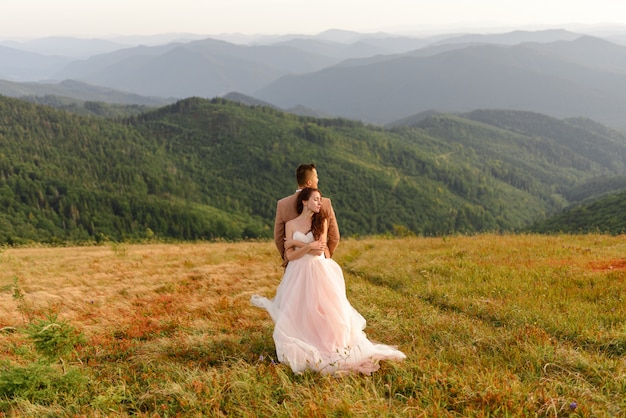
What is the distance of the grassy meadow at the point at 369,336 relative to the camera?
16.6 ft

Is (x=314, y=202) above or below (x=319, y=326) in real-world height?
above

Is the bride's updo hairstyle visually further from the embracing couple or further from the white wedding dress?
the white wedding dress

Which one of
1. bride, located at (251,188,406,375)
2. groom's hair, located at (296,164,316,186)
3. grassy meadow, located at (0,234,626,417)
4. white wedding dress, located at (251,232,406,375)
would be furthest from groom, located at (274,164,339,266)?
grassy meadow, located at (0,234,626,417)

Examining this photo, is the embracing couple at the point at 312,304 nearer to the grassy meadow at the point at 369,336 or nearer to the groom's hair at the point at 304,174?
the groom's hair at the point at 304,174

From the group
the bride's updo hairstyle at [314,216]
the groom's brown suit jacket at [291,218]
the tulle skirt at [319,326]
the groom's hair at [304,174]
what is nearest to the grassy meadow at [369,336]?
the tulle skirt at [319,326]

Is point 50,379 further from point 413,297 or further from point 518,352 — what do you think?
point 413,297

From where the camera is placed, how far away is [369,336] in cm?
780

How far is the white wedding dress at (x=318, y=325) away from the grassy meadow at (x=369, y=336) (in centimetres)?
25

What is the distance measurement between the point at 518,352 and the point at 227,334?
5.64 metres

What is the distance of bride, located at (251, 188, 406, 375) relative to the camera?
6191mm

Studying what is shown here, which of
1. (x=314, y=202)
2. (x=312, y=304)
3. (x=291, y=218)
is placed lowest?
(x=312, y=304)

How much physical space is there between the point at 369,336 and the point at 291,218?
10.0 ft

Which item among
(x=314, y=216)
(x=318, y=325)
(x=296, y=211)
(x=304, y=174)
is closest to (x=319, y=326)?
(x=318, y=325)

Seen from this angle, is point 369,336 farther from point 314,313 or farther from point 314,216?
point 314,216
